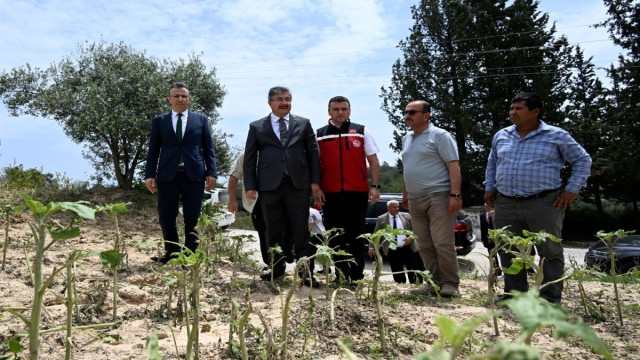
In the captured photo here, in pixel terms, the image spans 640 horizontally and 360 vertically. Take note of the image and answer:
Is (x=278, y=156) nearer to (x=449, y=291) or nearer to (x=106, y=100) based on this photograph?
(x=449, y=291)

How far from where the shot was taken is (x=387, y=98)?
25672 mm

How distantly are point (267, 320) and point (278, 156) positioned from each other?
1809 mm

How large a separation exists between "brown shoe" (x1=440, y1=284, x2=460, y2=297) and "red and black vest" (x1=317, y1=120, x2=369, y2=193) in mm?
1098

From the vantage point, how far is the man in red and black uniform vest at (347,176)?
4262 millimetres

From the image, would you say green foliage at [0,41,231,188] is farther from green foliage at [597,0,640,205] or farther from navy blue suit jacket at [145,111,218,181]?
green foliage at [597,0,640,205]

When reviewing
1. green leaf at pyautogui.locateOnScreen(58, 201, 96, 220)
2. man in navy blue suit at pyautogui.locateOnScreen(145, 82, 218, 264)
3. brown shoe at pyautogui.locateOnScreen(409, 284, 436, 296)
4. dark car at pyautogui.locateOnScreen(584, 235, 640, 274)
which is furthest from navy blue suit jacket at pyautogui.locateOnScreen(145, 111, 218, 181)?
dark car at pyautogui.locateOnScreen(584, 235, 640, 274)

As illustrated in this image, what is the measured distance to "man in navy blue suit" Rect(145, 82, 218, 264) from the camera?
14.6 feet

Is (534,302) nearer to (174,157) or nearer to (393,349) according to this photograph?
(393,349)

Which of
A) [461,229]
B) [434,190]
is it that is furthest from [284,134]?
[461,229]

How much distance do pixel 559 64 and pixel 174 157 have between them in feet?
75.1

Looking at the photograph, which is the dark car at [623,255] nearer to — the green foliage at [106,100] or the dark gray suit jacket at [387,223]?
the dark gray suit jacket at [387,223]

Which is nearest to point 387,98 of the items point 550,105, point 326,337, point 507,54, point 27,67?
point 507,54

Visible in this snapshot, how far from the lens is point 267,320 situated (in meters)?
2.56

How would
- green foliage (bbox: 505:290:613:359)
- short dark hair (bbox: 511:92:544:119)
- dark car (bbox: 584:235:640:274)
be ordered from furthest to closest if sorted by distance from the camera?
dark car (bbox: 584:235:640:274) < short dark hair (bbox: 511:92:544:119) < green foliage (bbox: 505:290:613:359)
